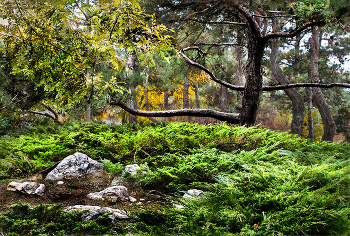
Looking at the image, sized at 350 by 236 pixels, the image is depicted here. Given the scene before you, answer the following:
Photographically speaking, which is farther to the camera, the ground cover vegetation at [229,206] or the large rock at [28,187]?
the large rock at [28,187]

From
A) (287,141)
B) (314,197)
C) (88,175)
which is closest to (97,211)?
(88,175)

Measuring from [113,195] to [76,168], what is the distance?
0.98 metres

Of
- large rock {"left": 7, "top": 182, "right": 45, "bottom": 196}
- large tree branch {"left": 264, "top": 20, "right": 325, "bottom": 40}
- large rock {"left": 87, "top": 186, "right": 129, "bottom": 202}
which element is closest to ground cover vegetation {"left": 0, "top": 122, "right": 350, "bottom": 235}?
large rock {"left": 87, "top": 186, "right": 129, "bottom": 202}

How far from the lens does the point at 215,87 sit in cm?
1934

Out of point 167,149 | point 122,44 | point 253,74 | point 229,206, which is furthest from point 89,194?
point 253,74

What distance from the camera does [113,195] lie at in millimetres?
2926

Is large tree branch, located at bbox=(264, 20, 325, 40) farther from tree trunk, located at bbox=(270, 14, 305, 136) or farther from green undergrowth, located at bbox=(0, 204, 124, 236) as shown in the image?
tree trunk, located at bbox=(270, 14, 305, 136)

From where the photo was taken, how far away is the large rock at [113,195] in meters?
2.89

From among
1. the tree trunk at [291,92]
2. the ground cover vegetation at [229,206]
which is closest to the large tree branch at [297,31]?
the ground cover vegetation at [229,206]

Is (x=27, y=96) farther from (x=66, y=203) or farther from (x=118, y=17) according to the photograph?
(x=66, y=203)

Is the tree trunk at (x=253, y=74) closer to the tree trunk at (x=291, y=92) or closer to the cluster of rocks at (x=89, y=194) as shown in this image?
the cluster of rocks at (x=89, y=194)

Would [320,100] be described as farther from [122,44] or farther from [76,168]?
[76,168]

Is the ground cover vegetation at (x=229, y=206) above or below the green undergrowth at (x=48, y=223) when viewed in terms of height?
above

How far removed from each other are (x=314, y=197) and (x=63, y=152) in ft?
11.5
